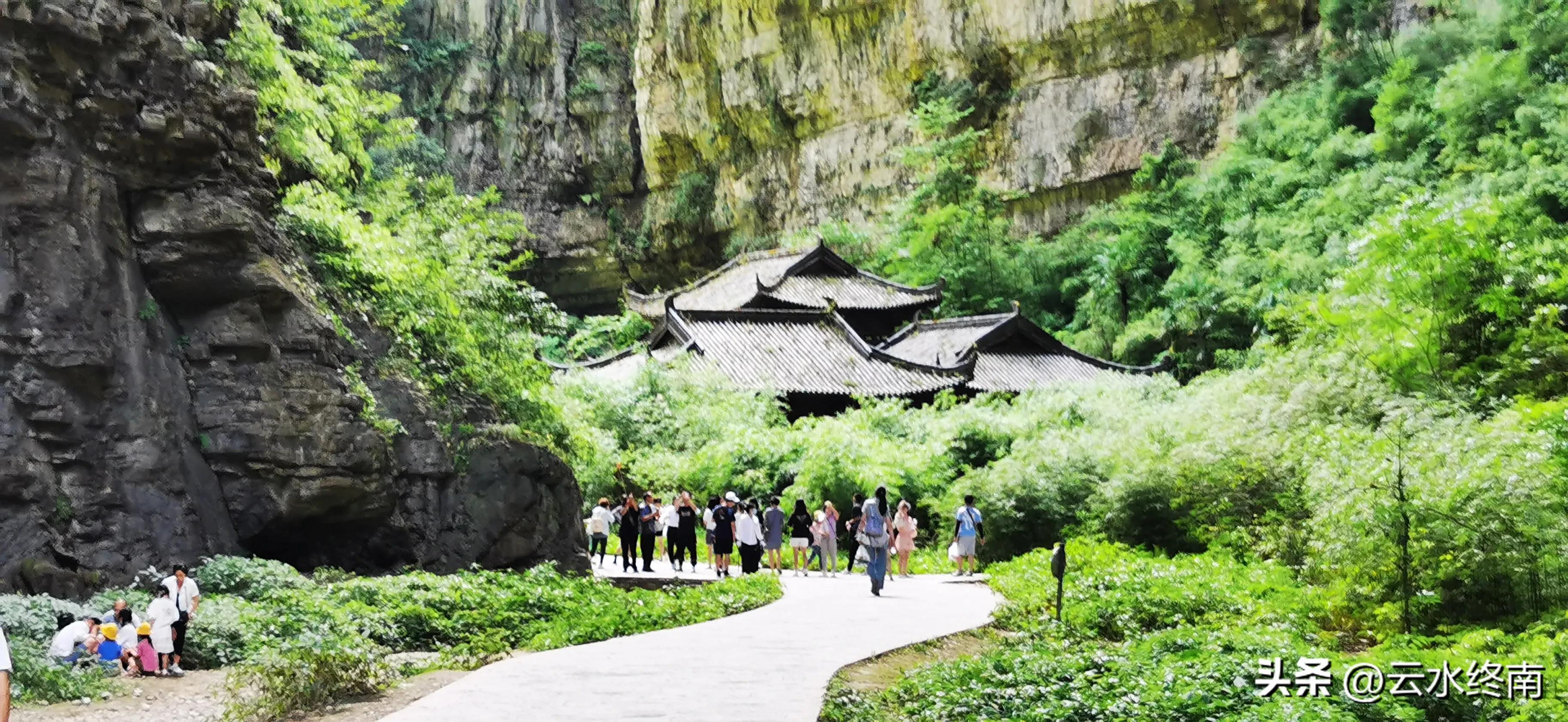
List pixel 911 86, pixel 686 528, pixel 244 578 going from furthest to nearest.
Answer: pixel 911 86, pixel 686 528, pixel 244 578

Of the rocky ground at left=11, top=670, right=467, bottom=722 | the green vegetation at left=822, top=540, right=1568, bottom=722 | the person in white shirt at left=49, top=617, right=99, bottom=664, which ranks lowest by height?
the green vegetation at left=822, top=540, right=1568, bottom=722

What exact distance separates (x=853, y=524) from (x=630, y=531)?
3.46 meters

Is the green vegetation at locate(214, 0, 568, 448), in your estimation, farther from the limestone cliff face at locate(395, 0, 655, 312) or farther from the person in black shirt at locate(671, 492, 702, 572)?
the limestone cliff face at locate(395, 0, 655, 312)

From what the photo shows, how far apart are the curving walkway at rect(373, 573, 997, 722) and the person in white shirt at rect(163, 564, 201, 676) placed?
2.71 meters

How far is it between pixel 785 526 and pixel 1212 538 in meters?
9.21

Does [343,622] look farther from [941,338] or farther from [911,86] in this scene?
[911,86]

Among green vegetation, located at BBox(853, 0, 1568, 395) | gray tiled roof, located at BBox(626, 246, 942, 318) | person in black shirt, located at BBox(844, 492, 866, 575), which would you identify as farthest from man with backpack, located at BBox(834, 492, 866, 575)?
gray tiled roof, located at BBox(626, 246, 942, 318)

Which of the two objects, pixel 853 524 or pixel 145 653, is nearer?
pixel 145 653

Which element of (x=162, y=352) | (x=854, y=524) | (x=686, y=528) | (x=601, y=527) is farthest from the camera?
(x=601, y=527)

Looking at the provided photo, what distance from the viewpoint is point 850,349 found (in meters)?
37.8

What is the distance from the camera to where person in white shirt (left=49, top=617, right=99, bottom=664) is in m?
11.1

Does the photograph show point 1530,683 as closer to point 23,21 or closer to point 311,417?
point 311,417

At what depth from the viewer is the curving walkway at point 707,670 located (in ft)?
29.3

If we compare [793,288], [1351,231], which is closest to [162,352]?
[1351,231]
